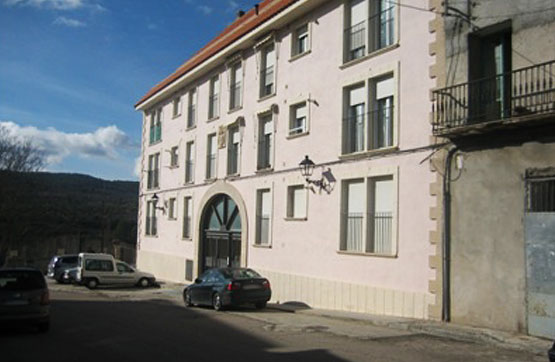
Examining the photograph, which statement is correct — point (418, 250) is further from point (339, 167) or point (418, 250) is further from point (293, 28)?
point (293, 28)

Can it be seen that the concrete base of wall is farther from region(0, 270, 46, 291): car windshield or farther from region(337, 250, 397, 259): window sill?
region(0, 270, 46, 291): car windshield

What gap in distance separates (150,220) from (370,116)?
21.2m

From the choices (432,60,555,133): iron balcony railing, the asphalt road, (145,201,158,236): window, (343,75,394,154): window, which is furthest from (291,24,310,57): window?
(145,201,158,236): window

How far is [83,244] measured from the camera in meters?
56.1

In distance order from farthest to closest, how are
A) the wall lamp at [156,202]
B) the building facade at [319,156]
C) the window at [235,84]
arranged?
the wall lamp at [156,202], the window at [235,84], the building facade at [319,156]

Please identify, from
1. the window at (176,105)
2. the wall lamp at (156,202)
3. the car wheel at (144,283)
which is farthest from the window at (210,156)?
the car wheel at (144,283)

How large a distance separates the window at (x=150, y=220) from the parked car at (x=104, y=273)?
494cm

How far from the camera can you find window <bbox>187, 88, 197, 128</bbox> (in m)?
29.5

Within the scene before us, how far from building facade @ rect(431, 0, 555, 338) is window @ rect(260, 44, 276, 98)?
901 cm

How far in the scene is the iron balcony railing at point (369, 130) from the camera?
1647 centimetres

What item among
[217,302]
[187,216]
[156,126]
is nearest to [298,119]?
[217,302]

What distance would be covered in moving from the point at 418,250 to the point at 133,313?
8663 millimetres

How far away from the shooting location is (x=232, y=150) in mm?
25359

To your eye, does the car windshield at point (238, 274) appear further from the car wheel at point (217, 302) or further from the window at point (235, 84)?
the window at point (235, 84)
